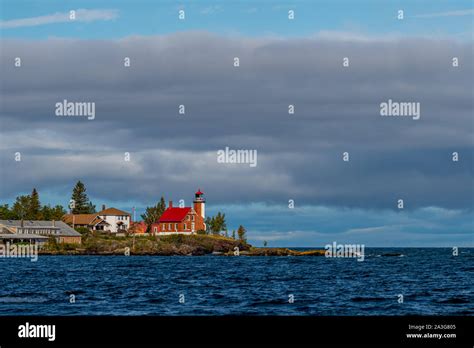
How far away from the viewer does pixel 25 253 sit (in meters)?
190

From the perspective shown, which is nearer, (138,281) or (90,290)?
(90,290)

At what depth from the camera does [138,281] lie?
76375 millimetres

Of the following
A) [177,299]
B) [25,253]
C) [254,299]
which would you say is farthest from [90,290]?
[25,253]

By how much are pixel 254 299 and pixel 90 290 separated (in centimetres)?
1501

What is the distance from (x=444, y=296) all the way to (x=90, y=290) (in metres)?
28.2

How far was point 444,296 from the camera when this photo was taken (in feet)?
195

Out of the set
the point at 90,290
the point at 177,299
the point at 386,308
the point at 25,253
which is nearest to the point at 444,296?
the point at 386,308
